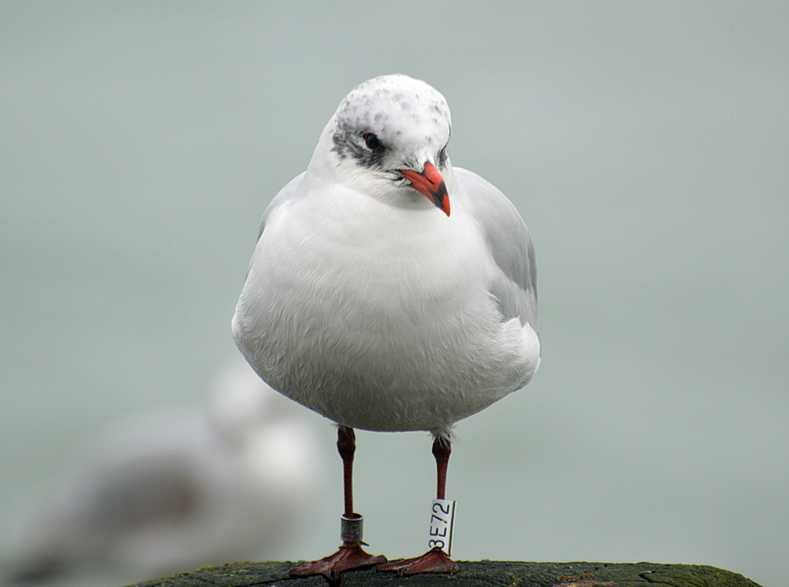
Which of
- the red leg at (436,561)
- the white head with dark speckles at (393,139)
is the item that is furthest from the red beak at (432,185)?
the red leg at (436,561)

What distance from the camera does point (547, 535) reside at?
26.6ft

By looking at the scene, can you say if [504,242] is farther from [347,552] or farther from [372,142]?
[347,552]

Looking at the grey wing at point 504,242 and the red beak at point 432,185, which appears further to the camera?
the grey wing at point 504,242

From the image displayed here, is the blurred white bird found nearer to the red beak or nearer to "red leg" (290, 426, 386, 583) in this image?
"red leg" (290, 426, 386, 583)

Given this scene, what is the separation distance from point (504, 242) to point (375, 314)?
0.63m

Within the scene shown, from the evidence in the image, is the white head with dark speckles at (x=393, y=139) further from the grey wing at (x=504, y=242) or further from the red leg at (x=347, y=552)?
the red leg at (x=347, y=552)

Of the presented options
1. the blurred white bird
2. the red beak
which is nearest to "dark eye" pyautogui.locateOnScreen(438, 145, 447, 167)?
the red beak

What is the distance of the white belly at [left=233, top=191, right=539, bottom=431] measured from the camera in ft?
11.9

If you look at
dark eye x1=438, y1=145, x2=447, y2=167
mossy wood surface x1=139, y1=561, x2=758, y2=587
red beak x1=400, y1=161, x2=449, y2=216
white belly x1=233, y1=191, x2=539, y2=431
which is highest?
dark eye x1=438, y1=145, x2=447, y2=167

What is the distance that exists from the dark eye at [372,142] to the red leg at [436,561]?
103 cm

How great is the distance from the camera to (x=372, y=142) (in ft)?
11.6

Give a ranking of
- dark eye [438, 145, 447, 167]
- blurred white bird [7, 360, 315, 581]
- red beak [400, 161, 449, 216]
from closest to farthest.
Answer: red beak [400, 161, 449, 216] → dark eye [438, 145, 447, 167] → blurred white bird [7, 360, 315, 581]

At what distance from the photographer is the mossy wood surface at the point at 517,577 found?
405 cm

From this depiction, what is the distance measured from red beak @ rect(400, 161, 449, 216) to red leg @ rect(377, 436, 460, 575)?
0.99 m
